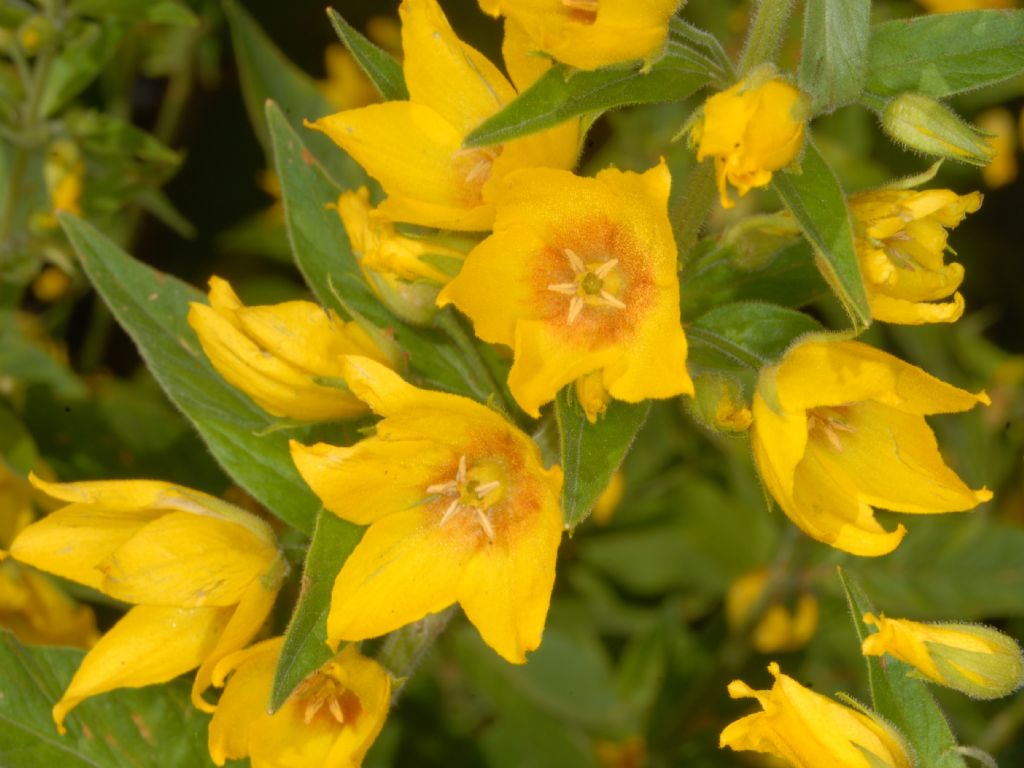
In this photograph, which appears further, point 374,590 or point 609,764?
point 609,764

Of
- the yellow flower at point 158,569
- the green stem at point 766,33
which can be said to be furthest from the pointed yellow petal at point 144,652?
the green stem at point 766,33

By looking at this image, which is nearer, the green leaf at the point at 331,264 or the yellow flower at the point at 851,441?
the yellow flower at the point at 851,441

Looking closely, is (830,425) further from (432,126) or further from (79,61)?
(79,61)

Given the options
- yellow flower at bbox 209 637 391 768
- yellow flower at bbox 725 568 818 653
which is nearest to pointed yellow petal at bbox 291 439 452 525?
yellow flower at bbox 209 637 391 768

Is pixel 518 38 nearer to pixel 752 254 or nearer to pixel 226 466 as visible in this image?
pixel 752 254

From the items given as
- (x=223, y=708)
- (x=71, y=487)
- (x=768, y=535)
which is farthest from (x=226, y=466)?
(x=768, y=535)

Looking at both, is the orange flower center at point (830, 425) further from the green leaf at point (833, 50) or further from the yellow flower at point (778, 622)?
the yellow flower at point (778, 622)
